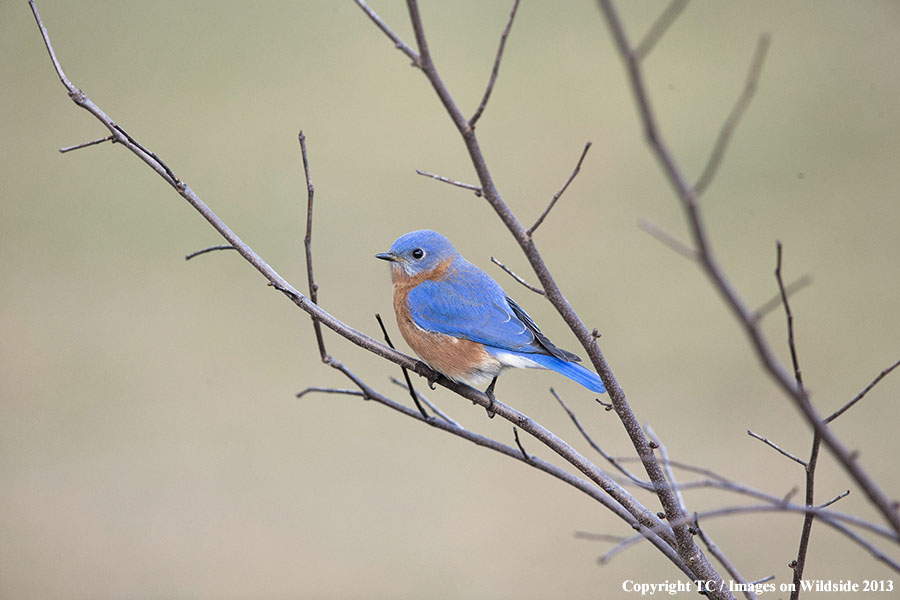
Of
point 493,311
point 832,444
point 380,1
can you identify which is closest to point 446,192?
point 380,1

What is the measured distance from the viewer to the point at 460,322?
7.16ft

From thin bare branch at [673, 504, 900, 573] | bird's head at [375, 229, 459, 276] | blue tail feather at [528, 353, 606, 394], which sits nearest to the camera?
thin bare branch at [673, 504, 900, 573]

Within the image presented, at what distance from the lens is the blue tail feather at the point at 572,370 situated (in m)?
2.05

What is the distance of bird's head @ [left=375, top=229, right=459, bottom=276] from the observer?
7.67 ft

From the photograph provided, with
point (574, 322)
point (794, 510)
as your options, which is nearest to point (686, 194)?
point (794, 510)

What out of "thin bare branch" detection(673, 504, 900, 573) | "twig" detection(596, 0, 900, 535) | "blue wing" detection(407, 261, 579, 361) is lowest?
"thin bare branch" detection(673, 504, 900, 573)

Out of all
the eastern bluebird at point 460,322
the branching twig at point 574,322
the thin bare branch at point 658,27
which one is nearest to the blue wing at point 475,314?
the eastern bluebird at point 460,322

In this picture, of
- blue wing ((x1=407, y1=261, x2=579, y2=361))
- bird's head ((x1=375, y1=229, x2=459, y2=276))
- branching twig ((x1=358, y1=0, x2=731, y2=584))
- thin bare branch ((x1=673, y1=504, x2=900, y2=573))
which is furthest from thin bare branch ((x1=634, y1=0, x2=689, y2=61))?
bird's head ((x1=375, y1=229, x2=459, y2=276))

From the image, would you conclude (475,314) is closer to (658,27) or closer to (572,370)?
(572,370)

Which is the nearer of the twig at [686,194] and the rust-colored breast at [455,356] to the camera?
the twig at [686,194]

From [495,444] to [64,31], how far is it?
4.58 m

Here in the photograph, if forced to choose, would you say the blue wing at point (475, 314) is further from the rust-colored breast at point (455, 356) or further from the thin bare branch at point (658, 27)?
the thin bare branch at point (658, 27)

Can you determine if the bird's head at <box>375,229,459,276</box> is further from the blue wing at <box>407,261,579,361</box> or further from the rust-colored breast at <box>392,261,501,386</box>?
the rust-colored breast at <box>392,261,501,386</box>

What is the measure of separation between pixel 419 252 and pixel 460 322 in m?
0.29
